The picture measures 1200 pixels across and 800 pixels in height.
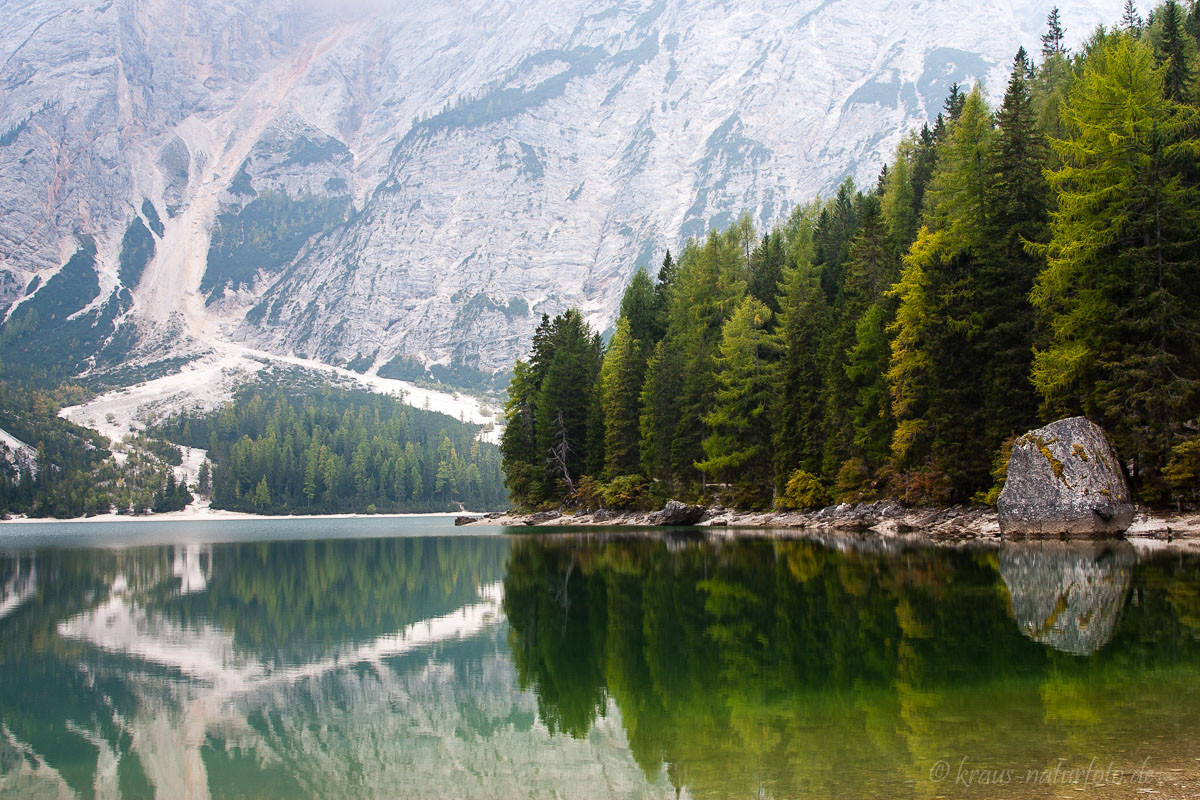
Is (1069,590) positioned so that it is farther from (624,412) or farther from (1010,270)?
(624,412)

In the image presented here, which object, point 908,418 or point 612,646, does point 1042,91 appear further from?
point 612,646

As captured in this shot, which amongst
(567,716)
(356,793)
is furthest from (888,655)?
(356,793)

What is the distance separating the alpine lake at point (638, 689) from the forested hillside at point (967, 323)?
32.6 feet

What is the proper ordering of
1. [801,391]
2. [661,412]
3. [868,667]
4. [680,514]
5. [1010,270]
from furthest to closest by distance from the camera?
[661,412]
[680,514]
[801,391]
[1010,270]
[868,667]

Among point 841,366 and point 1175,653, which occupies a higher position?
point 841,366

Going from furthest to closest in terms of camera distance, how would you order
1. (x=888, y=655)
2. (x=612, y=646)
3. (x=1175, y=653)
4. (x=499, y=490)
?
(x=499, y=490)
(x=612, y=646)
(x=888, y=655)
(x=1175, y=653)

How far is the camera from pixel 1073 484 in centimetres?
3053

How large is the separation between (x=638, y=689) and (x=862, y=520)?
3689 cm

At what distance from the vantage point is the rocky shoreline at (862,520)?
29.8 m

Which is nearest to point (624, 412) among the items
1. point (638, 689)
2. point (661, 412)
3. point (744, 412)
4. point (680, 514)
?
point (661, 412)

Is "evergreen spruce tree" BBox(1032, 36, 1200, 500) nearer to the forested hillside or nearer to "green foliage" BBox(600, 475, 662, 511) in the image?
the forested hillside

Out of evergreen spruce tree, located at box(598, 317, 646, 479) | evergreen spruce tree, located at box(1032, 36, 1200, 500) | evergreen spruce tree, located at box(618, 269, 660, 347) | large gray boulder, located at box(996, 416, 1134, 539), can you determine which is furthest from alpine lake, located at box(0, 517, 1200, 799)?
evergreen spruce tree, located at box(618, 269, 660, 347)

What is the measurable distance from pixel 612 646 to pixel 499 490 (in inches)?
7358

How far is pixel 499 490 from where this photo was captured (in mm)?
199375
